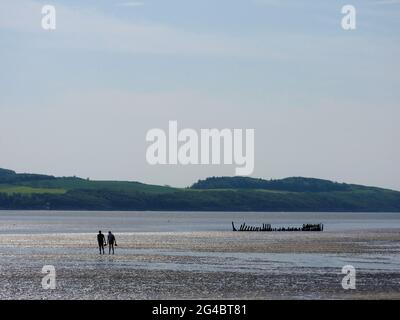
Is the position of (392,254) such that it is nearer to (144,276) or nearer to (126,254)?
(126,254)

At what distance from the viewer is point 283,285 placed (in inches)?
1858

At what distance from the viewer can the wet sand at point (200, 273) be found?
43625 millimetres

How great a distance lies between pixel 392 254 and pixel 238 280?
28.0 m

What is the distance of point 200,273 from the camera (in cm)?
5456

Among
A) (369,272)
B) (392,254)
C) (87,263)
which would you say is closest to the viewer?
(369,272)

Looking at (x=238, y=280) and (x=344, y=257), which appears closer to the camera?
(x=238, y=280)

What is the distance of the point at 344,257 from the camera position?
70.3 m

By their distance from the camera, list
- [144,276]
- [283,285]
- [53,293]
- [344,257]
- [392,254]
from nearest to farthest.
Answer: [53,293]
[283,285]
[144,276]
[344,257]
[392,254]

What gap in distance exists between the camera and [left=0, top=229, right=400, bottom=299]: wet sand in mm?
43625
